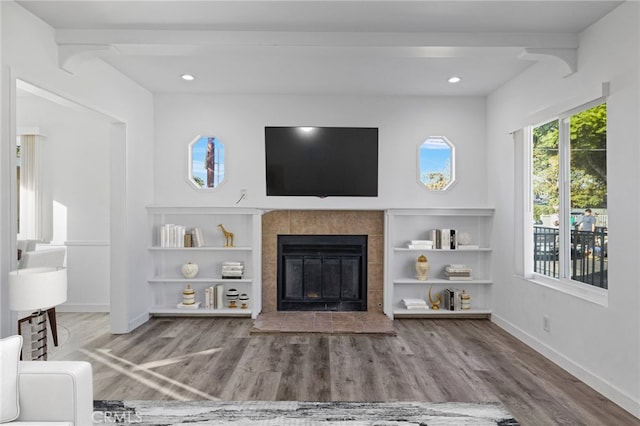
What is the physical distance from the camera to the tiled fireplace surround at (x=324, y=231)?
19.0 ft

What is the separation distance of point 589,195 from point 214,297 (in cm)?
414

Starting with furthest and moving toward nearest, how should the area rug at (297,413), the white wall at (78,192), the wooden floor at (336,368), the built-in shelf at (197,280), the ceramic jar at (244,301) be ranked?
1. the white wall at (78,192)
2. the ceramic jar at (244,301)
3. the built-in shelf at (197,280)
4. the wooden floor at (336,368)
5. the area rug at (297,413)

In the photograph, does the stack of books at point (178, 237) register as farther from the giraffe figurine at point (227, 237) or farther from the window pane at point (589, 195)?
the window pane at point (589, 195)

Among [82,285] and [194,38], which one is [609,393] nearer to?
[194,38]

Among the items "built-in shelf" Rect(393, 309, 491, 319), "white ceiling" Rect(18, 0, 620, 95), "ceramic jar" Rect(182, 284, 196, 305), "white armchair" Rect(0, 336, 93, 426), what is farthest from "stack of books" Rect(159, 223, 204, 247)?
"white armchair" Rect(0, 336, 93, 426)

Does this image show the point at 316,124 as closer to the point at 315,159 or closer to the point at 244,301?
the point at 315,159

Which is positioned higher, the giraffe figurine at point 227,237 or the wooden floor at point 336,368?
the giraffe figurine at point 227,237

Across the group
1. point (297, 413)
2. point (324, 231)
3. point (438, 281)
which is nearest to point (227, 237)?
point (324, 231)

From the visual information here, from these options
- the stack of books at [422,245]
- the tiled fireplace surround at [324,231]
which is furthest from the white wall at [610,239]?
the tiled fireplace surround at [324,231]

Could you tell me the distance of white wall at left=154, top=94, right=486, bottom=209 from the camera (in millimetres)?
5684

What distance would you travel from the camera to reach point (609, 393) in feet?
10.4

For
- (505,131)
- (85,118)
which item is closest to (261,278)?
(85,118)

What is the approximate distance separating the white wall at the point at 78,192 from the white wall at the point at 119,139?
0.37 meters

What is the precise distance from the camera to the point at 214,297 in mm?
5617
